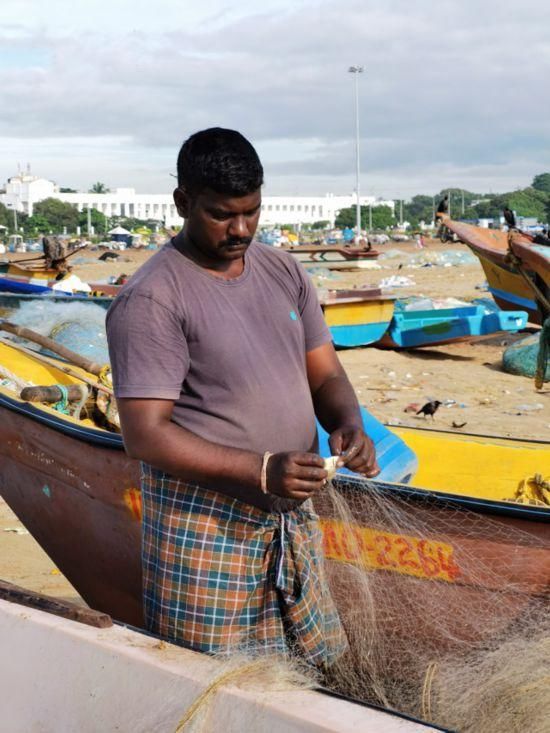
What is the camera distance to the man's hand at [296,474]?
201cm

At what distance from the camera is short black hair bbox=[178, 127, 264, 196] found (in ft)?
6.84

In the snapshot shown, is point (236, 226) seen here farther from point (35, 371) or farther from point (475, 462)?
point (35, 371)

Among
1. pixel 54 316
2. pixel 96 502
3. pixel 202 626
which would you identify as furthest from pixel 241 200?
pixel 54 316

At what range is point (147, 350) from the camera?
2059 mm

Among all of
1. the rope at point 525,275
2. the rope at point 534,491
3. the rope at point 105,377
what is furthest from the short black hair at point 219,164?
the rope at point 525,275

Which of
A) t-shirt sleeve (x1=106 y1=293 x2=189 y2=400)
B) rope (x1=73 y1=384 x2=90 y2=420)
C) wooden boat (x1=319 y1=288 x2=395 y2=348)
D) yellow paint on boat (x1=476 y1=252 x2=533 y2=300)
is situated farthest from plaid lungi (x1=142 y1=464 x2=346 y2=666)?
yellow paint on boat (x1=476 y1=252 x2=533 y2=300)

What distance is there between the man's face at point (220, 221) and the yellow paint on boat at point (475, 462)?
2787mm

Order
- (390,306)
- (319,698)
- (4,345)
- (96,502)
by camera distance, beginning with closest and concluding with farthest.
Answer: (319,698) → (96,502) → (4,345) → (390,306)

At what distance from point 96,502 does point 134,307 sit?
6.84 feet

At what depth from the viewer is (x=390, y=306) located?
1227cm

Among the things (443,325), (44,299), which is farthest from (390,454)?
(443,325)

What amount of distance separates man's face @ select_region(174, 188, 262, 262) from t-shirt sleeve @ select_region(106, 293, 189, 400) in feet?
0.61

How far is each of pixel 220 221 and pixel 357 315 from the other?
32.9 feet

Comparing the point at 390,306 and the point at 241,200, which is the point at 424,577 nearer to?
the point at 241,200
